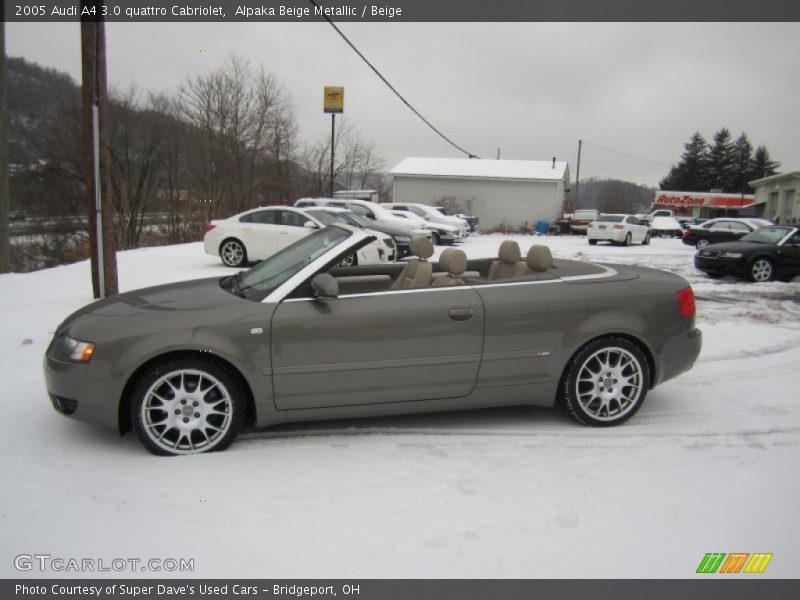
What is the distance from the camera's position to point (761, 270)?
12.7 m

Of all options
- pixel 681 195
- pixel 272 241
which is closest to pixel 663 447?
Result: pixel 272 241

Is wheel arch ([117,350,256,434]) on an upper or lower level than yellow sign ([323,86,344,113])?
lower

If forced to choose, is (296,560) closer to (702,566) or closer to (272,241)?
(702,566)

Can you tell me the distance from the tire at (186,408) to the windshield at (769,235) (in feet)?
43.9

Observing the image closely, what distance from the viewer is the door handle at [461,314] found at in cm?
384

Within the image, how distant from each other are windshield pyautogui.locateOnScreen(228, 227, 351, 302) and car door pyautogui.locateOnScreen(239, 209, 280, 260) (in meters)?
8.77

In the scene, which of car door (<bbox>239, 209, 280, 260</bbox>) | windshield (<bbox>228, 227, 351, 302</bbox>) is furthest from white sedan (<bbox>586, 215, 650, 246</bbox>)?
windshield (<bbox>228, 227, 351, 302</bbox>)

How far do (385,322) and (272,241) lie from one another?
32.4ft

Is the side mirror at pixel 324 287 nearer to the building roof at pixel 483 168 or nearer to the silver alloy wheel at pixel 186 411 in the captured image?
the silver alloy wheel at pixel 186 411

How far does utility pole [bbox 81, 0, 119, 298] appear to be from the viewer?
7430mm

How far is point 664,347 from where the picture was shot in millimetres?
4195

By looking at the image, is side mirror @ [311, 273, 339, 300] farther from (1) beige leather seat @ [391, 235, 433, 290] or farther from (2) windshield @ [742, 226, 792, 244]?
(2) windshield @ [742, 226, 792, 244]

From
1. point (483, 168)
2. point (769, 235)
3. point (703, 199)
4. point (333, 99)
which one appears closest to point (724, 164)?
point (703, 199)

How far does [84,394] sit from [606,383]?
3.49 meters
